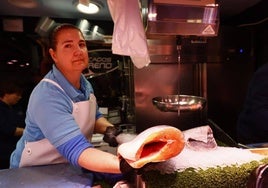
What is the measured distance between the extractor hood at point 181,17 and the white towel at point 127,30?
0.09 meters

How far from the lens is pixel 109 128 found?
1.30m

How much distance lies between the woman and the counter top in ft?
0.22

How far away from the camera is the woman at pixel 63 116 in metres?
0.90

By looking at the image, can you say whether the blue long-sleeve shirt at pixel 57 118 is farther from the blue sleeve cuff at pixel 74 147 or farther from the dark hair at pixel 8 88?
the dark hair at pixel 8 88

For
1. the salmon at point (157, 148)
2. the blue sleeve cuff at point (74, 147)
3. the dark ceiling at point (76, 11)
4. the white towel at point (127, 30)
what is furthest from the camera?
the dark ceiling at point (76, 11)

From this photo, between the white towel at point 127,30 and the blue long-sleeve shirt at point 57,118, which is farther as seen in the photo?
the white towel at point 127,30

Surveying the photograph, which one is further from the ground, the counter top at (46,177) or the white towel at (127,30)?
the white towel at (127,30)

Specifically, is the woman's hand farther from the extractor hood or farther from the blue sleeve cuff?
the extractor hood

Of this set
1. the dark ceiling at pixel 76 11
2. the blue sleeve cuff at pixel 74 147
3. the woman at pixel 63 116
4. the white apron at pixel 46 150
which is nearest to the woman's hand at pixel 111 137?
the woman at pixel 63 116

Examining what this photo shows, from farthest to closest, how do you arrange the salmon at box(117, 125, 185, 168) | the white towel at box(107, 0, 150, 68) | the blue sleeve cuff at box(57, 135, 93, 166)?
the white towel at box(107, 0, 150, 68)
the blue sleeve cuff at box(57, 135, 93, 166)
the salmon at box(117, 125, 185, 168)

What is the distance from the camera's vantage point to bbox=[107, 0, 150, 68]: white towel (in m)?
1.08

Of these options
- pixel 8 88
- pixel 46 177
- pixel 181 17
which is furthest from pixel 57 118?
pixel 8 88

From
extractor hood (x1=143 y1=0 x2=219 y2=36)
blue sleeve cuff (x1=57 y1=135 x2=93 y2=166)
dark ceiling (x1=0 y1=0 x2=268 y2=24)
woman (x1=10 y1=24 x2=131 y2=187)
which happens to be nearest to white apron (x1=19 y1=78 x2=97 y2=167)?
woman (x1=10 y1=24 x2=131 y2=187)

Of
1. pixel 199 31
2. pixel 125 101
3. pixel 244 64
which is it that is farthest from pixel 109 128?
pixel 244 64
